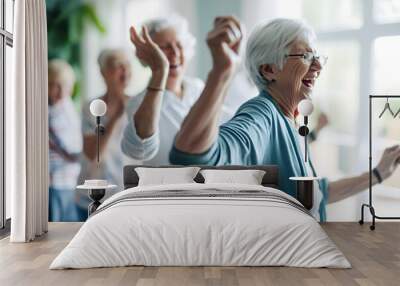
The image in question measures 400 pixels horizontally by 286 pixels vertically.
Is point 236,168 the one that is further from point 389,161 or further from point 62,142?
point 62,142

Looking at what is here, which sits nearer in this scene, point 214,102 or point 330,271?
point 330,271

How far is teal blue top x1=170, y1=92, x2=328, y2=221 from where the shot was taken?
7602 millimetres

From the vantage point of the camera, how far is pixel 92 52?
775 cm

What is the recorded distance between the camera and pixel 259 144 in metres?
7.64

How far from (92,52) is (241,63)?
6.14 ft

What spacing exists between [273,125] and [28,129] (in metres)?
3.01

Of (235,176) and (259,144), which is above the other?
(259,144)

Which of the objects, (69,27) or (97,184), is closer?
(97,184)

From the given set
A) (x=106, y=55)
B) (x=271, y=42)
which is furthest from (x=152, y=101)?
(x=271, y=42)

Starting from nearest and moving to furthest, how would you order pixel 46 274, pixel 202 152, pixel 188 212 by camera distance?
1. pixel 46 274
2. pixel 188 212
3. pixel 202 152

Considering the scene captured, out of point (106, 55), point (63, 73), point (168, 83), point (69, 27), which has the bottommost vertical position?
point (168, 83)

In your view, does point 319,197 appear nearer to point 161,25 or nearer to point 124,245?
point 161,25

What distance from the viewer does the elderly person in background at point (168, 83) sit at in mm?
7641

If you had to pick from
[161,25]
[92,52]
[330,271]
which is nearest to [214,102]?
[161,25]
